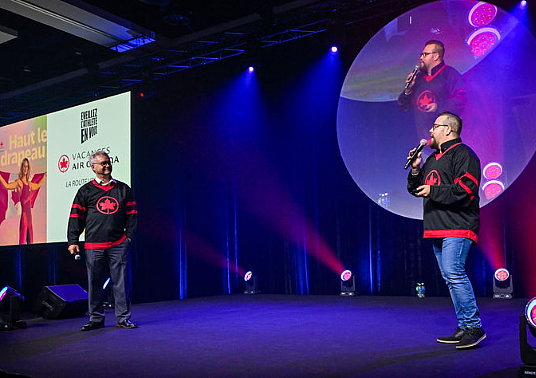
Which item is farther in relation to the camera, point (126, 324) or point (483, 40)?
point (483, 40)

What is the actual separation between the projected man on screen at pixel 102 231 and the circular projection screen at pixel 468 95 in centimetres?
330

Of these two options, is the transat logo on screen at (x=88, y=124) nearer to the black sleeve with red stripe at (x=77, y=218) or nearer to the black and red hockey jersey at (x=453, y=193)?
the black sleeve with red stripe at (x=77, y=218)

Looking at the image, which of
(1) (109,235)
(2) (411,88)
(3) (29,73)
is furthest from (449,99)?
(3) (29,73)

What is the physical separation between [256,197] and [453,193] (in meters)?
5.03

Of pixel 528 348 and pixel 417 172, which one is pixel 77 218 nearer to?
pixel 417 172

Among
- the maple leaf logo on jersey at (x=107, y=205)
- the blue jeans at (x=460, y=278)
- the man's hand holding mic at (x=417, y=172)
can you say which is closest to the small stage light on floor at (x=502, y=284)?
the blue jeans at (x=460, y=278)

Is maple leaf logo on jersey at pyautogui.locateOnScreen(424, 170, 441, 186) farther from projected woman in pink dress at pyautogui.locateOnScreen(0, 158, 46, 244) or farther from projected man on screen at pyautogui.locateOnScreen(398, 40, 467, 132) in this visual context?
projected woman in pink dress at pyautogui.locateOnScreen(0, 158, 46, 244)

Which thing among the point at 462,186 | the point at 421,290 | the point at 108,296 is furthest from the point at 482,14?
the point at 108,296

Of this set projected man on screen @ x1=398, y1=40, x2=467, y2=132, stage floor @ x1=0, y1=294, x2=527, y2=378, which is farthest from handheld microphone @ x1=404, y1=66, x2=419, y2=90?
stage floor @ x1=0, y1=294, x2=527, y2=378

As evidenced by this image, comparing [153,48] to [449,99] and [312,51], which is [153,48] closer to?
[312,51]

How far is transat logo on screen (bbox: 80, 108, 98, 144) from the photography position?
276 inches

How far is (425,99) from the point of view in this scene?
20.5ft

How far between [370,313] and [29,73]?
7.34m

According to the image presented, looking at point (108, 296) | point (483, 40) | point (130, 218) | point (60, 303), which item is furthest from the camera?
point (108, 296)
